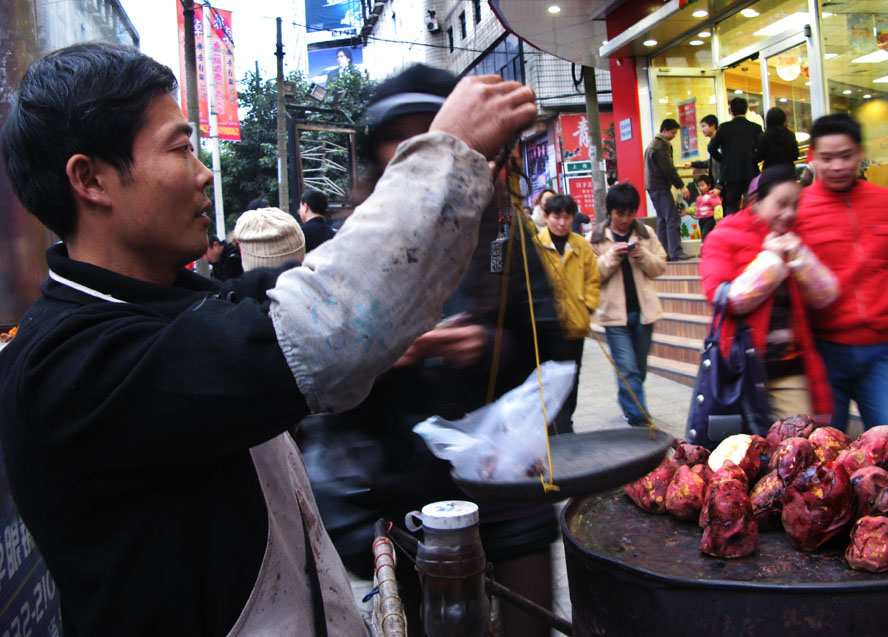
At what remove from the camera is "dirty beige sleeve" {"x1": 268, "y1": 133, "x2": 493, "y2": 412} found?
746 mm

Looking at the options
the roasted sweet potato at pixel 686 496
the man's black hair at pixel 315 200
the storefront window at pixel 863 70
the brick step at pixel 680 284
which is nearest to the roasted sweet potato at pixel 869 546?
the roasted sweet potato at pixel 686 496

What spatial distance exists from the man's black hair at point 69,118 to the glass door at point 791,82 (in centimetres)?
966

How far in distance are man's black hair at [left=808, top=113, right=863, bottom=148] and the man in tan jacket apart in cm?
179

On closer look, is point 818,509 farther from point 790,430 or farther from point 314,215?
point 314,215

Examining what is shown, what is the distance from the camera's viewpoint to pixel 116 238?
95 cm

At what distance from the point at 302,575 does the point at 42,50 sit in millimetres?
3759

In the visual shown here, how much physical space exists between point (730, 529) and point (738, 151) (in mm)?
7332

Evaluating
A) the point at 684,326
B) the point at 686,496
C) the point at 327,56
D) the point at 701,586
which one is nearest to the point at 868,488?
the point at 686,496

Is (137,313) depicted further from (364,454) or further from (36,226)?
(36,226)

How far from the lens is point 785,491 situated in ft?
5.65

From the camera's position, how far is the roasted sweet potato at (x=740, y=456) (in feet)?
6.30

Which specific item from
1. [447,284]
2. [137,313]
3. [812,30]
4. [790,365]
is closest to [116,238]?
[137,313]

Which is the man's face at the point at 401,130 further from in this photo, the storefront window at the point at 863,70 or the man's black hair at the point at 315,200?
the storefront window at the point at 863,70

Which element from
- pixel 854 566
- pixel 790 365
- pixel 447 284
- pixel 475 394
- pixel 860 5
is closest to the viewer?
pixel 447 284
